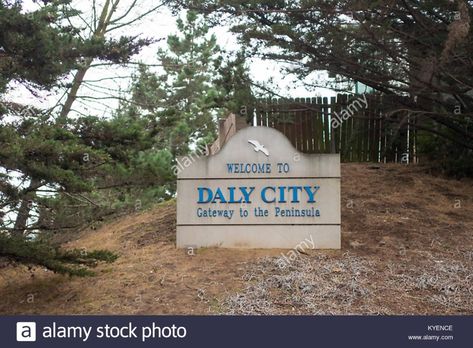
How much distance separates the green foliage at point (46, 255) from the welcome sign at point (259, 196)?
159 cm

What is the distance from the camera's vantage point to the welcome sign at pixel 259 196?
8328 millimetres

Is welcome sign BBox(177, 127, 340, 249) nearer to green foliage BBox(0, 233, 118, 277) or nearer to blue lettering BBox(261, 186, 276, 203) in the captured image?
blue lettering BBox(261, 186, 276, 203)

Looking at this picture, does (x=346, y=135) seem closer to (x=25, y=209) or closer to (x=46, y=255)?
(x=25, y=209)

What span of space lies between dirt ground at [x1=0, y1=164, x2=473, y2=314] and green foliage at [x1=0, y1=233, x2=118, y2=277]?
0.41 m

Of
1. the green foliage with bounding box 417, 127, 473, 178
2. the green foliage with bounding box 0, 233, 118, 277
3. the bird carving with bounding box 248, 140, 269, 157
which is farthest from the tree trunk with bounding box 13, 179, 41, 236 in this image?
the green foliage with bounding box 417, 127, 473, 178

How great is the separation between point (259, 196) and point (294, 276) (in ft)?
4.87

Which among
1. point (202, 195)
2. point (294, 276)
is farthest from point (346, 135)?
point (294, 276)

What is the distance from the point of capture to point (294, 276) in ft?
24.0

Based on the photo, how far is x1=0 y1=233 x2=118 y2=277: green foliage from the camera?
22.5 ft

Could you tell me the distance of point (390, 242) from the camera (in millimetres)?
8516

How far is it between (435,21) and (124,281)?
20.9 feet

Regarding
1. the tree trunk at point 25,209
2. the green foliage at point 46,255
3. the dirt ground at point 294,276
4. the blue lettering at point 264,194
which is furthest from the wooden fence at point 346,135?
the green foliage at point 46,255

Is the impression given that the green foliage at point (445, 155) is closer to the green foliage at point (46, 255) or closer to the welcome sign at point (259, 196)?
the welcome sign at point (259, 196)

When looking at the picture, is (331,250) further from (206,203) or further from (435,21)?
(435,21)
